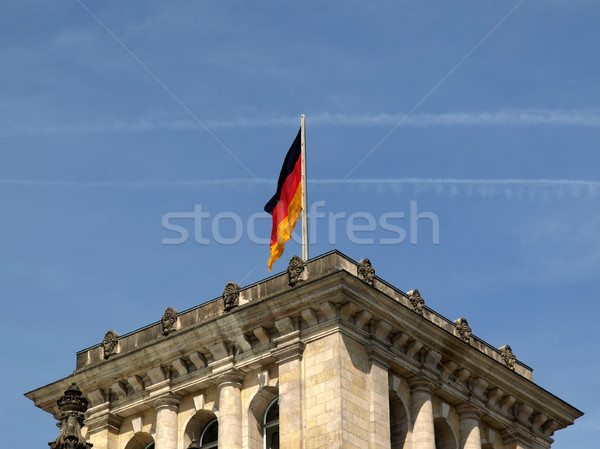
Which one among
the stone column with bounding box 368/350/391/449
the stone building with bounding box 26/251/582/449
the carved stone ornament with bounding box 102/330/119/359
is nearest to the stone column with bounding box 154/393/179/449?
the stone building with bounding box 26/251/582/449

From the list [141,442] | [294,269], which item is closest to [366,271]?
[294,269]

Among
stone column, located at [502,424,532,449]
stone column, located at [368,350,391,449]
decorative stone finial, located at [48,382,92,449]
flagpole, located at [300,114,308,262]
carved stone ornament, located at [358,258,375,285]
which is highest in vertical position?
flagpole, located at [300,114,308,262]

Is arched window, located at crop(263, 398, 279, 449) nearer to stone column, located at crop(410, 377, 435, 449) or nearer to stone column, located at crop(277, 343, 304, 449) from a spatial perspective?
stone column, located at crop(277, 343, 304, 449)

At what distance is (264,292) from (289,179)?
815 cm

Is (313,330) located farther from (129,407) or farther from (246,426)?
(129,407)

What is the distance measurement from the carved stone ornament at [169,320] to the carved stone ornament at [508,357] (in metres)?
15.0

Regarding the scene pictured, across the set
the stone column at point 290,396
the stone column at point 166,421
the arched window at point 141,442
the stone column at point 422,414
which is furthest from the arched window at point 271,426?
the arched window at point 141,442

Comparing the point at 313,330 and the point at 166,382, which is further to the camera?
the point at 166,382

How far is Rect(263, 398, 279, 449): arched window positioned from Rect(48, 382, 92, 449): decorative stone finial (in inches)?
511

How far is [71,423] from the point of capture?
161 ft

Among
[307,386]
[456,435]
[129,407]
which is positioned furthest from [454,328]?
[129,407]

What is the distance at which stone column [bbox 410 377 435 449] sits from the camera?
6216 cm

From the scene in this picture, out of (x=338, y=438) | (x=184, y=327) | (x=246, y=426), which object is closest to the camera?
(x=338, y=438)

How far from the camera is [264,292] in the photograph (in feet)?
211
